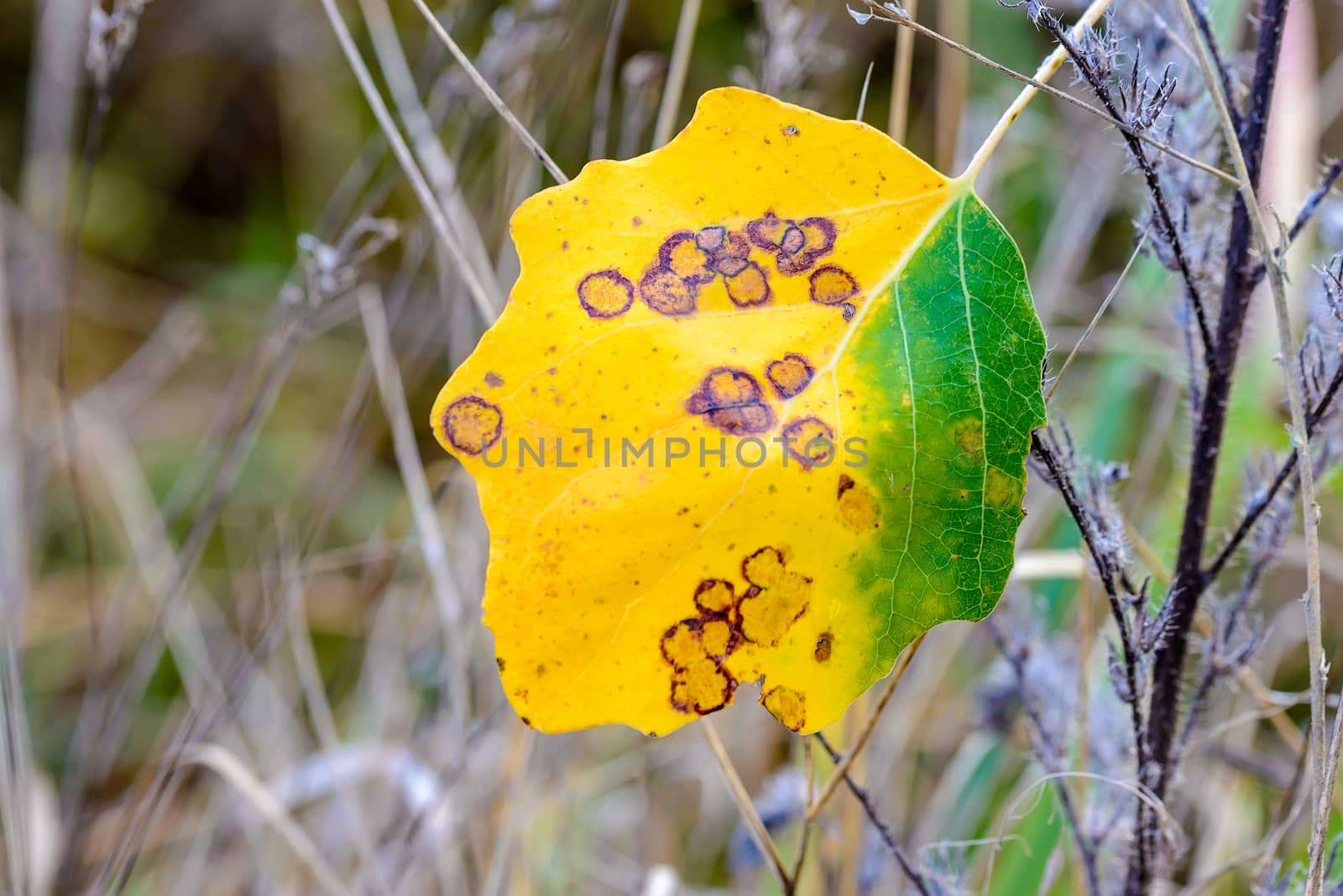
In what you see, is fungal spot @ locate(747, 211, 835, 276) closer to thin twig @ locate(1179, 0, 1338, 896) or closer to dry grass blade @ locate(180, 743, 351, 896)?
thin twig @ locate(1179, 0, 1338, 896)

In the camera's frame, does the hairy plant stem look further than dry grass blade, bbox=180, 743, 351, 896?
No

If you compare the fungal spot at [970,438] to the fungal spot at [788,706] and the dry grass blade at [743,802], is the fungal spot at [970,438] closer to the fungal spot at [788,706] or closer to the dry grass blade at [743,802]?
the fungal spot at [788,706]

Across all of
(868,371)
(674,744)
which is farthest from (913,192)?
(674,744)

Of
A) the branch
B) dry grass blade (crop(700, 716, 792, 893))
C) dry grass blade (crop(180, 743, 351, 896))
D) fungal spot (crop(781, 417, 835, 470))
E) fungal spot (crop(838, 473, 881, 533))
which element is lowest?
dry grass blade (crop(180, 743, 351, 896))

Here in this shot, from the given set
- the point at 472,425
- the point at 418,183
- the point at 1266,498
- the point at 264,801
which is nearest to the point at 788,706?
the point at 472,425

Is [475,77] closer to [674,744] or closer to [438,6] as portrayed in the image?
[674,744]

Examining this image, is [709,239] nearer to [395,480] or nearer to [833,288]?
[833,288]

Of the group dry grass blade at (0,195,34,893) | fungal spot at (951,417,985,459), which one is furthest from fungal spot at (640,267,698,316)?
dry grass blade at (0,195,34,893)
